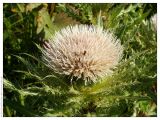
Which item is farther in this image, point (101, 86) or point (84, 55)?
point (101, 86)

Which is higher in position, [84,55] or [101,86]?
[84,55]

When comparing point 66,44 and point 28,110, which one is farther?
point 28,110

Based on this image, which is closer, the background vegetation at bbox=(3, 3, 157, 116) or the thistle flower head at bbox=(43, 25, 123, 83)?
the thistle flower head at bbox=(43, 25, 123, 83)

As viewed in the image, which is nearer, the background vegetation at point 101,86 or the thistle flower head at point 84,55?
the thistle flower head at point 84,55

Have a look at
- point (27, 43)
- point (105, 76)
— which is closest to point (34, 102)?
point (105, 76)

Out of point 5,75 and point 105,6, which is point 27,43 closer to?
point 5,75

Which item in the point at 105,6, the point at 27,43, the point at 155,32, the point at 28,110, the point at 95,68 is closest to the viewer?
the point at 95,68

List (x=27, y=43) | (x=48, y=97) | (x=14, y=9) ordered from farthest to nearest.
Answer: (x=14, y=9)
(x=27, y=43)
(x=48, y=97)

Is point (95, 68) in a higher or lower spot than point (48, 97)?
higher
